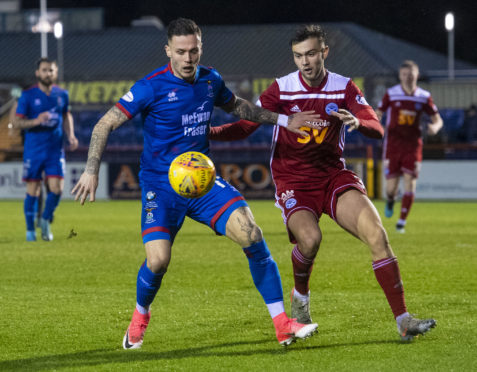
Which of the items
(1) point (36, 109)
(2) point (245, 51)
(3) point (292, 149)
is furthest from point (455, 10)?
(3) point (292, 149)

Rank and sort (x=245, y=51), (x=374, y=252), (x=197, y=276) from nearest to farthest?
(x=374, y=252)
(x=197, y=276)
(x=245, y=51)

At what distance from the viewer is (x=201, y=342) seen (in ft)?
18.8

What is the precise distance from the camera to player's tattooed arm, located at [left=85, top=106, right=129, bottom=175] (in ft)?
17.8

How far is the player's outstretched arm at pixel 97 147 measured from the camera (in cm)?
527

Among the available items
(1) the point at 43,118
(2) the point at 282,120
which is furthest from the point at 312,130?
(1) the point at 43,118

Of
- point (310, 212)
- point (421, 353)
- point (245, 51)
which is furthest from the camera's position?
point (245, 51)

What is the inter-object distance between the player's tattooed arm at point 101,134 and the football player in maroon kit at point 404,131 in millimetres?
8815

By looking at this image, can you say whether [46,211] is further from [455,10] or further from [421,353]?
[455,10]

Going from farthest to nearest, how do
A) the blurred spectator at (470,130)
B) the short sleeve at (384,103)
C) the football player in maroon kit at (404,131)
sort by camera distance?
the blurred spectator at (470,130)
the short sleeve at (384,103)
the football player in maroon kit at (404,131)

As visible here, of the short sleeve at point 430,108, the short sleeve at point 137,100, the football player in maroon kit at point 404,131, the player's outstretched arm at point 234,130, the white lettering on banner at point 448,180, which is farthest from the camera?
the white lettering on banner at point 448,180

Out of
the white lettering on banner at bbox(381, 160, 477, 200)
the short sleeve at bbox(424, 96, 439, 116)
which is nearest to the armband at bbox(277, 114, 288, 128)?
the short sleeve at bbox(424, 96, 439, 116)

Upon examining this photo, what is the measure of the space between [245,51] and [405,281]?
3213 cm

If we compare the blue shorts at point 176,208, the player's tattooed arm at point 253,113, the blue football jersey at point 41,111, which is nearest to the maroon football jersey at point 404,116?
the blue football jersey at point 41,111

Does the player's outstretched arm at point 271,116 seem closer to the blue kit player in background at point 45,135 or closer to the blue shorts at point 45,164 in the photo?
the blue kit player in background at point 45,135
